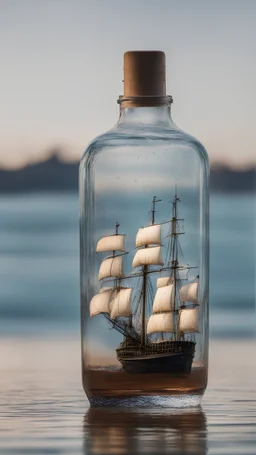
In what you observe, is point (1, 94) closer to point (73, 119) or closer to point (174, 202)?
point (73, 119)

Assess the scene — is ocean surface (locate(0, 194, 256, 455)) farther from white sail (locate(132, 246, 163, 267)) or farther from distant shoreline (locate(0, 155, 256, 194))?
white sail (locate(132, 246, 163, 267))

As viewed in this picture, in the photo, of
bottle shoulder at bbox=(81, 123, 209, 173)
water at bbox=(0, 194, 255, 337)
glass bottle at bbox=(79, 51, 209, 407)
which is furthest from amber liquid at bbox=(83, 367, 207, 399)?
water at bbox=(0, 194, 255, 337)

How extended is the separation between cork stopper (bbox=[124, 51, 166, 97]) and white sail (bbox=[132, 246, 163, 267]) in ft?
0.54

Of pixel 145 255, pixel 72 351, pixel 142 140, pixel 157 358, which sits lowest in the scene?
pixel 72 351

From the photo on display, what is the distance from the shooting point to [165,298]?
139cm

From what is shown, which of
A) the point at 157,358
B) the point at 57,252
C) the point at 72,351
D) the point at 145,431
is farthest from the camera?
the point at 57,252

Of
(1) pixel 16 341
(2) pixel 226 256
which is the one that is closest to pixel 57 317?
(1) pixel 16 341

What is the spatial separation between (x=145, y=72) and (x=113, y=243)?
0.18 m

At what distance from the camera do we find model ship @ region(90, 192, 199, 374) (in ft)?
4.51

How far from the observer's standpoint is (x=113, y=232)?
1.40 metres

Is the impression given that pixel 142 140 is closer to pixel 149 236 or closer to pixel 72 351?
pixel 149 236

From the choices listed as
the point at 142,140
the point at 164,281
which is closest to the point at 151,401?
the point at 164,281

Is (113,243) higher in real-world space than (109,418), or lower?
higher

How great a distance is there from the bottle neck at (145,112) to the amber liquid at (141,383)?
262 mm
